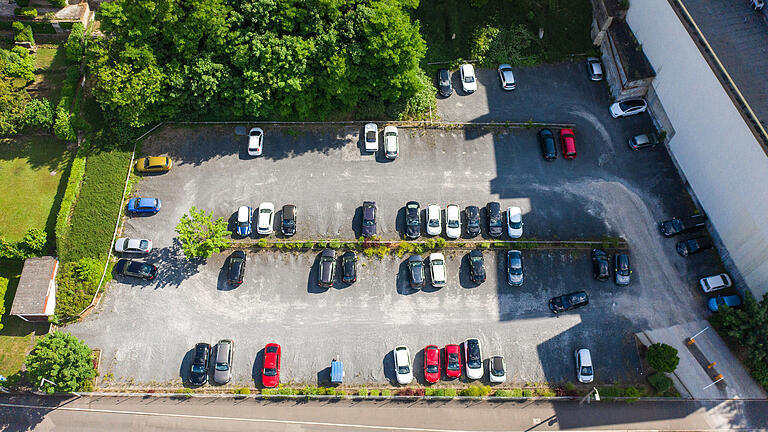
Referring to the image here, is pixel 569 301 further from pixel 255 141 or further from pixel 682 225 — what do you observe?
pixel 255 141

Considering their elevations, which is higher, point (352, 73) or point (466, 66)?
point (466, 66)

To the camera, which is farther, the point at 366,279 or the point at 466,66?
the point at 466,66

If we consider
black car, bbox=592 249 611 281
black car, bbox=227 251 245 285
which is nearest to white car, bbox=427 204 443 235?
black car, bbox=592 249 611 281

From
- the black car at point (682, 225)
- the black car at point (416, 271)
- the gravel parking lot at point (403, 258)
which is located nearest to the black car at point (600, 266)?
the gravel parking lot at point (403, 258)

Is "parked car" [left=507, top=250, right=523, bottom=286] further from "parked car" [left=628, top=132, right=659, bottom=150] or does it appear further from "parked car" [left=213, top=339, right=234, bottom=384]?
"parked car" [left=213, top=339, right=234, bottom=384]

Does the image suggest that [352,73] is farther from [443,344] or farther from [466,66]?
[443,344]

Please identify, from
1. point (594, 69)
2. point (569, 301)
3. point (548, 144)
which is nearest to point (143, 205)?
point (548, 144)

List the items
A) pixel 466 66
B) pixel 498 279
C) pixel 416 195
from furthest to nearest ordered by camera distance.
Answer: pixel 466 66 → pixel 416 195 → pixel 498 279

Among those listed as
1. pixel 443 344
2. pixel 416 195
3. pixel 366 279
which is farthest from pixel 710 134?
pixel 366 279
